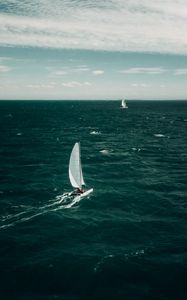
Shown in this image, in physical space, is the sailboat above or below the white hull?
above

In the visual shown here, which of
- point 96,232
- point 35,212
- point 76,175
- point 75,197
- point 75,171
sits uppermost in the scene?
point 75,171

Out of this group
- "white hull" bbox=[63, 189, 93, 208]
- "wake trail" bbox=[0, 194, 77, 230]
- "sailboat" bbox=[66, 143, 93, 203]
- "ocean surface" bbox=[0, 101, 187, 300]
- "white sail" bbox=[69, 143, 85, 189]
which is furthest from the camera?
"white sail" bbox=[69, 143, 85, 189]

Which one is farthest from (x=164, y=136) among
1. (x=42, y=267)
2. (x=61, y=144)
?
(x=42, y=267)

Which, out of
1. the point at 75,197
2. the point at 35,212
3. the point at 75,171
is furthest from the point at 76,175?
the point at 35,212

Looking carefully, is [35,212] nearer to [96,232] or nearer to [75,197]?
[75,197]

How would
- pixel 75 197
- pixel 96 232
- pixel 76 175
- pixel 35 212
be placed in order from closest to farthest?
pixel 96 232, pixel 35 212, pixel 75 197, pixel 76 175

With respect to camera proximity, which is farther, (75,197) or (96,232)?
(75,197)

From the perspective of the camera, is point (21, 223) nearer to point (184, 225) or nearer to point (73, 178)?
point (73, 178)

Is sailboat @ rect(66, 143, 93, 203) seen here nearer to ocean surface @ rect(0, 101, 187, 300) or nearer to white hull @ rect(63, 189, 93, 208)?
white hull @ rect(63, 189, 93, 208)

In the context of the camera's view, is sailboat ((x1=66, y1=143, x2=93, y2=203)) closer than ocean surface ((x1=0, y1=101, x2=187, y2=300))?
No

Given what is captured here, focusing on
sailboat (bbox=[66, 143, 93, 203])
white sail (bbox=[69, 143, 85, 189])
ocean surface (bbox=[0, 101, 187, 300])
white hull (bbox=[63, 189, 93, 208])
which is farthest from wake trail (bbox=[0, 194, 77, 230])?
white sail (bbox=[69, 143, 85, 189])

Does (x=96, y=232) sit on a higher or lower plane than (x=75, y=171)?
lower
